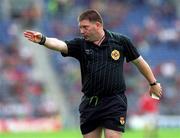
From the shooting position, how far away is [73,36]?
32.4 m

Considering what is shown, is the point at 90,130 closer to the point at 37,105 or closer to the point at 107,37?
the point at 107,37

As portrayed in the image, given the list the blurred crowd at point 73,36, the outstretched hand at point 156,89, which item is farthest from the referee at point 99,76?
the blurred crowd at point 73,36

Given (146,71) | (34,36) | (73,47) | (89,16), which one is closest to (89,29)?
(89,16)

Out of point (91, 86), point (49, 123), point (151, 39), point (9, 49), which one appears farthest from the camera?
point (151, 39)

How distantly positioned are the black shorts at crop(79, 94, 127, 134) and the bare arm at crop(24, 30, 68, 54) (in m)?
0.84

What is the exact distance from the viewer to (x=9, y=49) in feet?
102

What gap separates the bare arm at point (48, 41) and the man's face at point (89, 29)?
0.33 metres

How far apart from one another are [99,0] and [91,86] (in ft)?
77.7

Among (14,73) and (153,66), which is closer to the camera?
(14,73)

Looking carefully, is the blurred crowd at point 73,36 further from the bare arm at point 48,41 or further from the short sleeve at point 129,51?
the bare arm at point 48,41

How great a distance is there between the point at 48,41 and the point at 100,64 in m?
0.83

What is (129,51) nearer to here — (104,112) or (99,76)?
(99,76)

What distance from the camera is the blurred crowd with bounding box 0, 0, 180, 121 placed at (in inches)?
1187

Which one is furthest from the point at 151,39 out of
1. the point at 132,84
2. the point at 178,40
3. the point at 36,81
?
the point at 36,81
